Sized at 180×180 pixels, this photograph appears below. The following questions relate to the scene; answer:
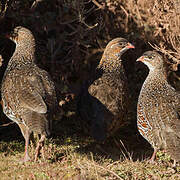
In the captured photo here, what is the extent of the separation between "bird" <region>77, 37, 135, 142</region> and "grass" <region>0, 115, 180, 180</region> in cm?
58

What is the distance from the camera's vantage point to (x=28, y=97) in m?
6.47

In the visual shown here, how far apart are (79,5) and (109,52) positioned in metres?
1.28

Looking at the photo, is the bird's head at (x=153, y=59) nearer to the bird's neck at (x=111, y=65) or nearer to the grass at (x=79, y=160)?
the bird's neck at (x=111, y=65)

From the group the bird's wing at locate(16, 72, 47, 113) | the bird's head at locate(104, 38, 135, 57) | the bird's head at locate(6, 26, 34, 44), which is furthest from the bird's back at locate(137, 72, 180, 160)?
the bird's head at locate(6, 26, 34, 44)

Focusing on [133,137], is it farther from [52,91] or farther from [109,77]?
[52,91]

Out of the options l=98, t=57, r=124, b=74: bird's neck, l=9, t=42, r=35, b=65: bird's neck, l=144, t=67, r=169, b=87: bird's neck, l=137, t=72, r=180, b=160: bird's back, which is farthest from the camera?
l=98, t=57, r=124, b=74: bird's neck

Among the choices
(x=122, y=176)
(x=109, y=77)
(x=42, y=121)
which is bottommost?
(x=122, y=176)

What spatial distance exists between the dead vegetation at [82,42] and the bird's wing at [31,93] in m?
1.36

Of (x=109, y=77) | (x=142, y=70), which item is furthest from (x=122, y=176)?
(x=142, y=70)

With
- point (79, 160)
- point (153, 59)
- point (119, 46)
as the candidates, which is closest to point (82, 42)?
point (119, 46)

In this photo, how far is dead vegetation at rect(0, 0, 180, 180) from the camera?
317 inches

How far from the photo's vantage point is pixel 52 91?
6742 millimetres

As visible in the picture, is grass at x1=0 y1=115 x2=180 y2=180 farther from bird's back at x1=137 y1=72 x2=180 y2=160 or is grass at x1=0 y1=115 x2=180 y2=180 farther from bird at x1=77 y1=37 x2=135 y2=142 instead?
bird at x1=77 y1=37 x2=135 y2=142

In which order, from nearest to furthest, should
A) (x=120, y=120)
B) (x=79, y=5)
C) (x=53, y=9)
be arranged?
(x=120, y=120) → (x=79, y=5) → (x=53, y=9)
